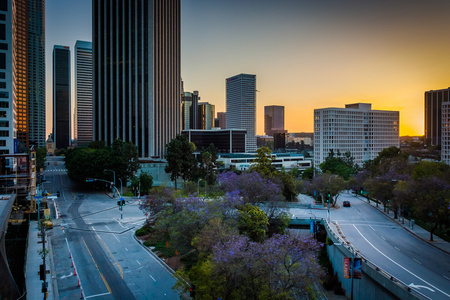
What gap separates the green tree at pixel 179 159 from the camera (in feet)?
248

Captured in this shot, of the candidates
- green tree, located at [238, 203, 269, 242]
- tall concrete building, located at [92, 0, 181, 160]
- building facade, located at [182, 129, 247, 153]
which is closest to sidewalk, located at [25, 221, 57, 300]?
green tree, located at [238, 203, 269, 242]

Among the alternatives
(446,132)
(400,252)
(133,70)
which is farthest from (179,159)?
(446,132)

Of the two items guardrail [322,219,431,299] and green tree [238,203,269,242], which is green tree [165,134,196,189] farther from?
green tree [238,203,269,242]

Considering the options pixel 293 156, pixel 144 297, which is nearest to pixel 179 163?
pixel 144 297

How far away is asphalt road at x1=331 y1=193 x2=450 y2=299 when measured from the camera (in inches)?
1010

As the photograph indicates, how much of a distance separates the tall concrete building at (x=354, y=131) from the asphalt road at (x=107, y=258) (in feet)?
407

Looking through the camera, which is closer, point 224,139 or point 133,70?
point 133,70

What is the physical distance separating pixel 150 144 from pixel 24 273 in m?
114

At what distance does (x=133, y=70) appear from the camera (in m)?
142

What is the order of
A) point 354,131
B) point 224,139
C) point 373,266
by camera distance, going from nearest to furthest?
1. point 373,266
2. point 354,131
3. point 224,139

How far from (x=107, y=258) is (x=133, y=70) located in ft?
393

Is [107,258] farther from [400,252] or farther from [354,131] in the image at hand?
[354,131]

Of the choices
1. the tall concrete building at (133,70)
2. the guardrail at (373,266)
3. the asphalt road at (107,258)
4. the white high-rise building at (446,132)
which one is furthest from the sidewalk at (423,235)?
the tall concrete building at (133,70)

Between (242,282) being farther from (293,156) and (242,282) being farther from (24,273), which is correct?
(293,156)
